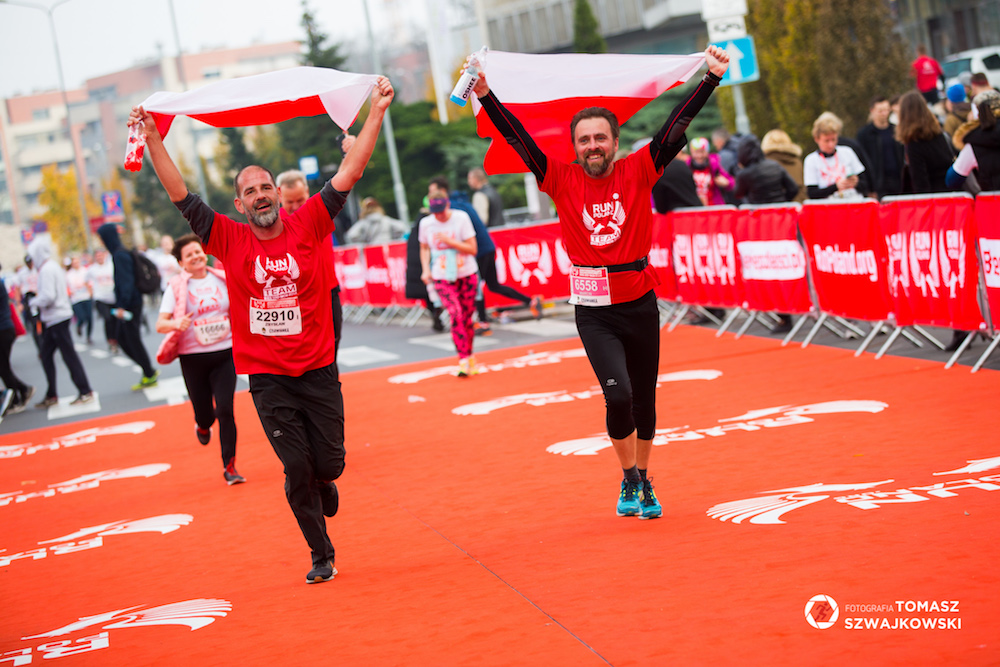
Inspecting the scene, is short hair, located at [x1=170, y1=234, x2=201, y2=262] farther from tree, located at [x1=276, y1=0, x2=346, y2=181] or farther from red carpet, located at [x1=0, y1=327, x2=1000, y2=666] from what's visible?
tree, located at [x1=276, y1=0, x2=346, y2=181]

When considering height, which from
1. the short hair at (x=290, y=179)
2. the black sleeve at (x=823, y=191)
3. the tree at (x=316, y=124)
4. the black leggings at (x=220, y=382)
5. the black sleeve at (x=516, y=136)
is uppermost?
the tree at (x=316, y=124)

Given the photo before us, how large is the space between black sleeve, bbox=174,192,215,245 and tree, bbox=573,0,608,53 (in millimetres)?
50060

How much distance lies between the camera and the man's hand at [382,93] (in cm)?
573

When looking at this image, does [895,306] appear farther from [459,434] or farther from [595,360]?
[595,360]

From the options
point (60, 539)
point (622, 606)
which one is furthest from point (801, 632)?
point (60, 539)

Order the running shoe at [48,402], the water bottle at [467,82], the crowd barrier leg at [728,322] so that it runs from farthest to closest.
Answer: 1. the running shoe at [48,402]
2. the crowd barrier leg at [728,322]
3. the water bottle at [467,82]

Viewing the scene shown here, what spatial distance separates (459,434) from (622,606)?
5.04 meters

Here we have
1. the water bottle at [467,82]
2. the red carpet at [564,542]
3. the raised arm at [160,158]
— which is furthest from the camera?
the water bottle at [467,82]

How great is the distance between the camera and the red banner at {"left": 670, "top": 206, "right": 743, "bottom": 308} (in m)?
13.6

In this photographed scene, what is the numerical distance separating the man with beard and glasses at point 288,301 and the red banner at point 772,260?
24.5ft

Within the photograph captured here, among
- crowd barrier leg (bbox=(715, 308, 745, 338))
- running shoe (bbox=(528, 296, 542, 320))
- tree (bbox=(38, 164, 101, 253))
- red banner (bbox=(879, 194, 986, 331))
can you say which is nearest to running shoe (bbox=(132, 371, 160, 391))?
running shoe (bbox=(528, 296, 542, 320))

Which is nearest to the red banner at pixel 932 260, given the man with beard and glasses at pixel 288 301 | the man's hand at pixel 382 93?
the man's hand at pixel 382 93

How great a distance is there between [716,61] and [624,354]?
1.57 meters

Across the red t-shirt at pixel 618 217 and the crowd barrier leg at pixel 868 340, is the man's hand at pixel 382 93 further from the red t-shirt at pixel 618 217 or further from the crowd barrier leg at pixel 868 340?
the crowd barrier leg at pixel 868 340
